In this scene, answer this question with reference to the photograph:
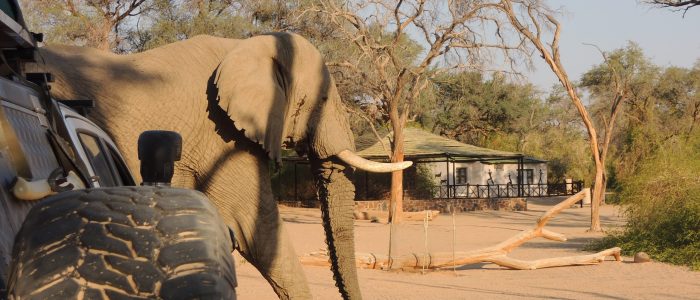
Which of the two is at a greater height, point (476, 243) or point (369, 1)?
point (369, 1)

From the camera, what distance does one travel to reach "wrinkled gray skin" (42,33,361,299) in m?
6.99

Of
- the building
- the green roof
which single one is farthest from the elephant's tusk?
the green roof

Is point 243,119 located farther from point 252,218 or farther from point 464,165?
point 464,165

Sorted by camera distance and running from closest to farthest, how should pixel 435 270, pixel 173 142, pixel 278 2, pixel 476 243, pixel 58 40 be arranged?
pixel 173 142, pixel 435 270, pixel 476 243, pixel 58 40, pixel 278 2

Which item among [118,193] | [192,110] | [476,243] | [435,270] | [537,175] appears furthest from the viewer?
[537,175]

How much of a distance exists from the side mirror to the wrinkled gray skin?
15.6 ft

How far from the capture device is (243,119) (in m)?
7.63

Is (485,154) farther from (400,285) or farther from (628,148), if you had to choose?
(400,285)

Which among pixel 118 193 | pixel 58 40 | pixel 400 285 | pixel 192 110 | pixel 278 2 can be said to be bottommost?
pixel 400 285

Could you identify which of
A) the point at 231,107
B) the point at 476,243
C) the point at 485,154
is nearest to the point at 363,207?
the point at 485,154

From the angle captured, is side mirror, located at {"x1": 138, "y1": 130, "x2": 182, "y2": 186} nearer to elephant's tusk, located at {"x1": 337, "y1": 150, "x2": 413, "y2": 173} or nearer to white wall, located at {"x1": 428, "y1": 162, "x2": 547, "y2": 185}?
elephant's tusk, located at {"x1": 337, "y1": 150, "x2": 413, "y2": 173}

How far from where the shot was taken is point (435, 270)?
53.7ft

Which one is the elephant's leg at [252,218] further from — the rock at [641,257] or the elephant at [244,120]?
the rock at [641,257]

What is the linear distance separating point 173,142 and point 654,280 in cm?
1372
